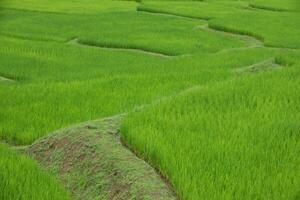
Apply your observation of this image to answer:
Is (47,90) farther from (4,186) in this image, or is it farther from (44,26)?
(44,26)

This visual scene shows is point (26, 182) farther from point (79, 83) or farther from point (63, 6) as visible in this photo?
point (63, 6)

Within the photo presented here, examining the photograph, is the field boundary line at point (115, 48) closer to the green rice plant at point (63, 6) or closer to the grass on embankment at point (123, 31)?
the grass on embankment at point (123, 31)

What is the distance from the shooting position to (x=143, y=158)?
269 cm

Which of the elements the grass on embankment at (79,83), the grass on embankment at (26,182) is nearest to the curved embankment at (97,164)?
the grass on embankment at (26,182)

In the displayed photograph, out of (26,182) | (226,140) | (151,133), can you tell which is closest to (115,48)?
(151,133)

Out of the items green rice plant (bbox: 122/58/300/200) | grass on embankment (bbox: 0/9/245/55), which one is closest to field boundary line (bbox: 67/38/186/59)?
grass on embankment (bbox: 0/9/245/55)

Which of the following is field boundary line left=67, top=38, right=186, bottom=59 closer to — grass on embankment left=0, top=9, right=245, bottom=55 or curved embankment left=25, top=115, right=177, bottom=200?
grass on embankment left=0, top=9, right=245, bottom=55

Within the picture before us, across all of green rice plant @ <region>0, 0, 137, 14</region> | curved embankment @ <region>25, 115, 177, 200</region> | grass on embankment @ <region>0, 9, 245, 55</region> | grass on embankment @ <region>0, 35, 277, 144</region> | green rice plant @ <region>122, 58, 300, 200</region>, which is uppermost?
green rice plant @ <region>122, 58, 300, 200</region>

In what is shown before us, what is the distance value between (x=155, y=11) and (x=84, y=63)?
7.29 meters

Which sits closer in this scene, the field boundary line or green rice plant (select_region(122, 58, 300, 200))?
green rice plant (select_region(122, 58, 300, 200))

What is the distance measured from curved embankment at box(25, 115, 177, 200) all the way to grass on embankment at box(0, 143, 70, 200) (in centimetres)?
12

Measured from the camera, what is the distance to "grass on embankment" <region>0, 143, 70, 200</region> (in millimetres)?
2270

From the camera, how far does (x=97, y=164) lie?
263cm

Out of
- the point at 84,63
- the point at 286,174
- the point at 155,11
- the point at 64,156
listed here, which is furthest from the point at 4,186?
the point at 155,11
